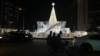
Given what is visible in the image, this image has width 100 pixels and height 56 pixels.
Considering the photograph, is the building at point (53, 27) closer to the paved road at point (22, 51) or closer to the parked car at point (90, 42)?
the paved road at point (22, 51)

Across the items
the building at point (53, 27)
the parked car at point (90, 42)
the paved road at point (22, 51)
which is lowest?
the paved road at point (22, 51)

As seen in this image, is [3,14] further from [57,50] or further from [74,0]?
[57,50]

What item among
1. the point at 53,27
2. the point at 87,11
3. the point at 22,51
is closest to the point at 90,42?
the point at 22,51

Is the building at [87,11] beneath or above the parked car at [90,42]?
above

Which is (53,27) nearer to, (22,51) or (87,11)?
(87,11)

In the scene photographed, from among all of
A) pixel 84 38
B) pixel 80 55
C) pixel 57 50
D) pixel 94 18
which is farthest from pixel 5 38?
pixel 94 18

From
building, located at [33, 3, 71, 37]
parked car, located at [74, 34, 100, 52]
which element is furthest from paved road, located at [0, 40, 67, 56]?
building, located at [33, 3, 71, 37]

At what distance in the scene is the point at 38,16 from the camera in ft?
430

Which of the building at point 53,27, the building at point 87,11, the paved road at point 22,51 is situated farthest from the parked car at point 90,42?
the building at point 87,11

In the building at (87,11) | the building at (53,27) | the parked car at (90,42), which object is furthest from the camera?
the building at (87,11)

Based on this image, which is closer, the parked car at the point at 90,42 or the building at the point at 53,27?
the parked car at the point at 90,42

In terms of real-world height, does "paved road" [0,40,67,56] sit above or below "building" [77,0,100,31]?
below

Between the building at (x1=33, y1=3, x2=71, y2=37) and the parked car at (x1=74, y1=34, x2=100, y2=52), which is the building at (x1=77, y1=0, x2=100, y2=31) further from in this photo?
the parked car at (x1=74, y1=34, x2=100, y2=52)

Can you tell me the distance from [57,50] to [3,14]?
116332 millimetres
